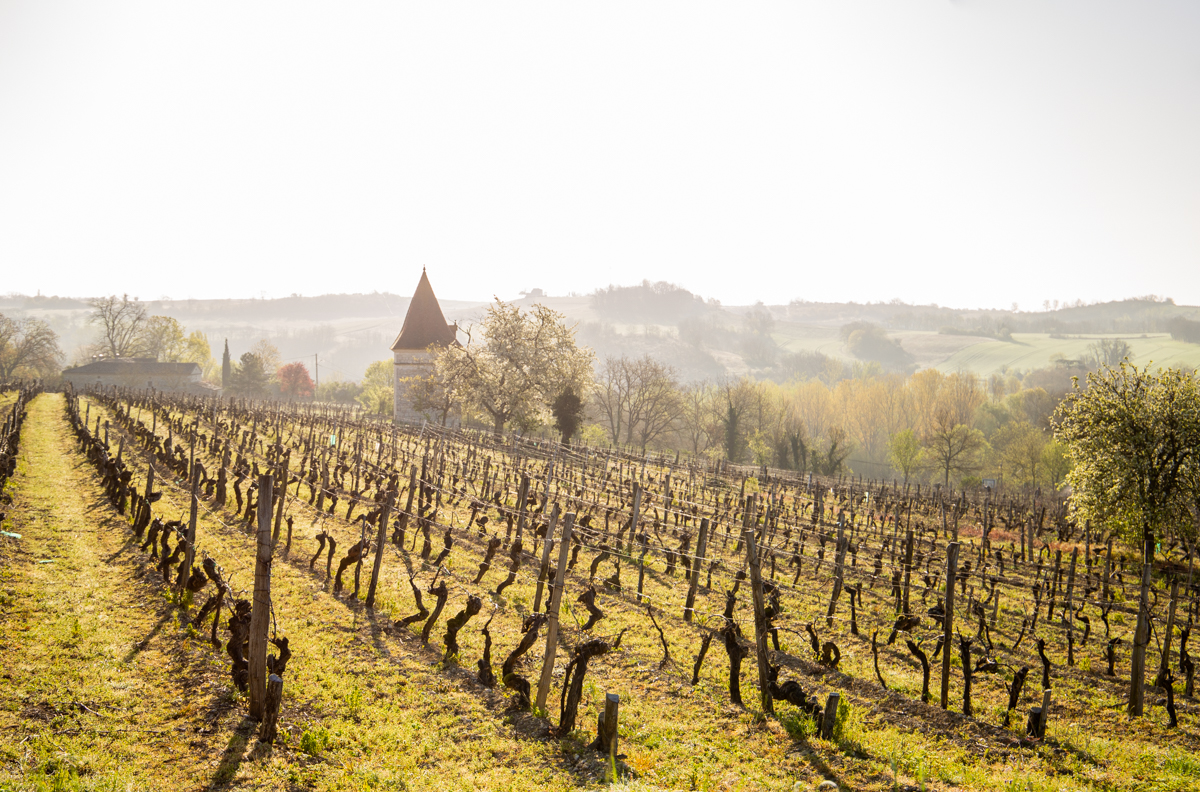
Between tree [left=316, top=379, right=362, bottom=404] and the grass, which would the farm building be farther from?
the grass

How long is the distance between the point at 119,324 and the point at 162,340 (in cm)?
754

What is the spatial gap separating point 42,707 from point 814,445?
5995cm

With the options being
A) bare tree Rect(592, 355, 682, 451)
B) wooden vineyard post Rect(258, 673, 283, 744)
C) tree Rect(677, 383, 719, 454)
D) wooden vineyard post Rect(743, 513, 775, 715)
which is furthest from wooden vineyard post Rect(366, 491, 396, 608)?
tree Rect(677, 383, 719, 454)

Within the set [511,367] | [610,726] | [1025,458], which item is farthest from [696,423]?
[610,726]

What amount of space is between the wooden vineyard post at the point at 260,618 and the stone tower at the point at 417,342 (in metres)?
37.8

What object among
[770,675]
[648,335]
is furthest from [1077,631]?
[648,335]

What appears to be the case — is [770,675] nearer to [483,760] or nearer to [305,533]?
[483,760]

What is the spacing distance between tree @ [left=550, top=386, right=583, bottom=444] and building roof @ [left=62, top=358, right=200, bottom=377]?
59.3 metres

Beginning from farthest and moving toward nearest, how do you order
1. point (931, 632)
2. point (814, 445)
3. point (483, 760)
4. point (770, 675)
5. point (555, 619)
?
point (814, 445)
point (931, 632)
point (770, 675)
point (555, 619)
point (483, 760)

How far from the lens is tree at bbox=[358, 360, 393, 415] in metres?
60.8

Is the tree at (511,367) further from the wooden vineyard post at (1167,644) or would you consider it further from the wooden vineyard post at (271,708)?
the wooden vineyard post at (271,708)

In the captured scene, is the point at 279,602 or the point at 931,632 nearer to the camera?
the point at 279,602

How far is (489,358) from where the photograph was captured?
122ft

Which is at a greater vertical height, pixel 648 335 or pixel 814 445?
pixel 648 335
